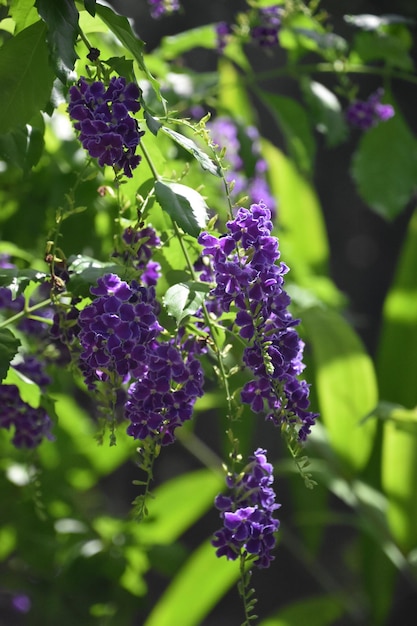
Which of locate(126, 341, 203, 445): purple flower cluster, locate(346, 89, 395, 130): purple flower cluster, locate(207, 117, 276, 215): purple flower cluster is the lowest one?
locate(207, 117, 276, 215): purple flower cluster

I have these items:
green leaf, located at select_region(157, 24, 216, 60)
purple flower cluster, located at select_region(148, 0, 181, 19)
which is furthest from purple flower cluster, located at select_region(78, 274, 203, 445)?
green leaf, located at select_region(157, 24, 216, 60)

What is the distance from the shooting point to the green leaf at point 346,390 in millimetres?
1634

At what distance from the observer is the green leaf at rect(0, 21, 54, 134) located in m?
0.77

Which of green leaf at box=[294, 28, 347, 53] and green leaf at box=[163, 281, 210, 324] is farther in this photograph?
green leaf at box=[294, 28, 347, 53]

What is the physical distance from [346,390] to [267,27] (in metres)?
0.71

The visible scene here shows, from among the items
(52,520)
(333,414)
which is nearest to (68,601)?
(52,520)

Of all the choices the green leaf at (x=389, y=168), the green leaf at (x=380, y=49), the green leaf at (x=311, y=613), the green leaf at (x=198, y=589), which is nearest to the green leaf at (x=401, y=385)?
the green leaf at (x=311, y=613)

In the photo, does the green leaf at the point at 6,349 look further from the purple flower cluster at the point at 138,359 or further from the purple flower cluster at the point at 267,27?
the purple flower cluster at the point at 267,27

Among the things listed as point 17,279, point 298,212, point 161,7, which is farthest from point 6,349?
point 298,212

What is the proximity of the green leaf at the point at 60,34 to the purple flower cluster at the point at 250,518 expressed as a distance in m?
0.36

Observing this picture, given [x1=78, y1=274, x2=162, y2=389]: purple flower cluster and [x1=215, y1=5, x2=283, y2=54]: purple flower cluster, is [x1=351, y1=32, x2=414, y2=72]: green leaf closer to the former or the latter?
[x1=215, y1=5, x2=283, y2=54]: purple flower cluster

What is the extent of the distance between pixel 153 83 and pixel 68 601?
0.91 meters

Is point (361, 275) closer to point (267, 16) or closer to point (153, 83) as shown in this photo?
point (267, 16)

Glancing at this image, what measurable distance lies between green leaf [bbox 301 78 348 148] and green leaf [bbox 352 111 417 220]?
0.23 feet
